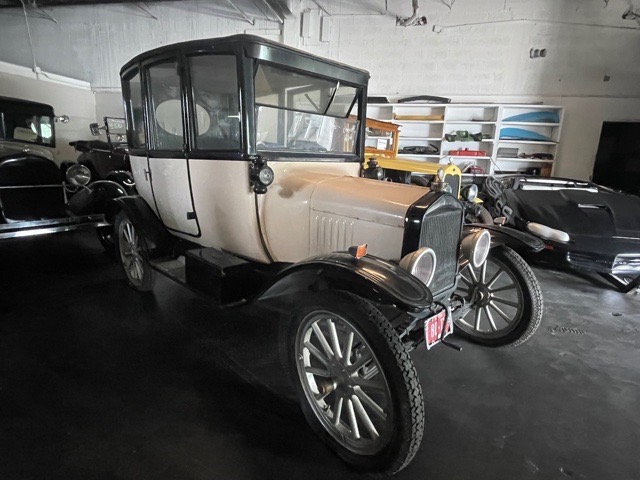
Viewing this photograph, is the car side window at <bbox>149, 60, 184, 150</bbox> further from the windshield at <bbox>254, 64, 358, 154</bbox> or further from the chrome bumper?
the chrome bumper

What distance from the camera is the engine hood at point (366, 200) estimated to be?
1.85 metres

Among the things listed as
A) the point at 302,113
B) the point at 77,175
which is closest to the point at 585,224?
the point at 302,113

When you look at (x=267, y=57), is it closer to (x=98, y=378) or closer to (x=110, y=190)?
(x=98, y=378)

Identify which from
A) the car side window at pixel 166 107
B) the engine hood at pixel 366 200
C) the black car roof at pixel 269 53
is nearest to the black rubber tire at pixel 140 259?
the car side window at pixel 166 107

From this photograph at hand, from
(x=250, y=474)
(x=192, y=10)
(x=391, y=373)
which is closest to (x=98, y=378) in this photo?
(x=250, y=474)

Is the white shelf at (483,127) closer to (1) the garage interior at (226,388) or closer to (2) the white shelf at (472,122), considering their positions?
(2) the white shelf at (472,122)

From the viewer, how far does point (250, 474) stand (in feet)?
5.15

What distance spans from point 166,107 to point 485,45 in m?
7.05

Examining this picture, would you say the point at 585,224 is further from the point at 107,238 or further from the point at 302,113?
the point at 107,238

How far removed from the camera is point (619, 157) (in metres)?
6.81

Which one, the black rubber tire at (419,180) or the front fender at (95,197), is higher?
the black rubber tire at (419,180)

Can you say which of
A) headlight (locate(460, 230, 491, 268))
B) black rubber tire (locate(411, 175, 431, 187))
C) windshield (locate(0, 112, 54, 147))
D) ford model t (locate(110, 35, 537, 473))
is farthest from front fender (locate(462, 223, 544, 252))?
windshield (locate(0, 112, 54, 147))

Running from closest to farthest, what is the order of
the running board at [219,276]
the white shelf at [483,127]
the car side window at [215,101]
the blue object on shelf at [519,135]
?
1. the car side window at [215,101]
2. the running board at [219,276]
3. the white shelf at [483,127]
4. the blue object on shelf at [519,135]

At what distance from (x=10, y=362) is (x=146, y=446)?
1294 millimetres
